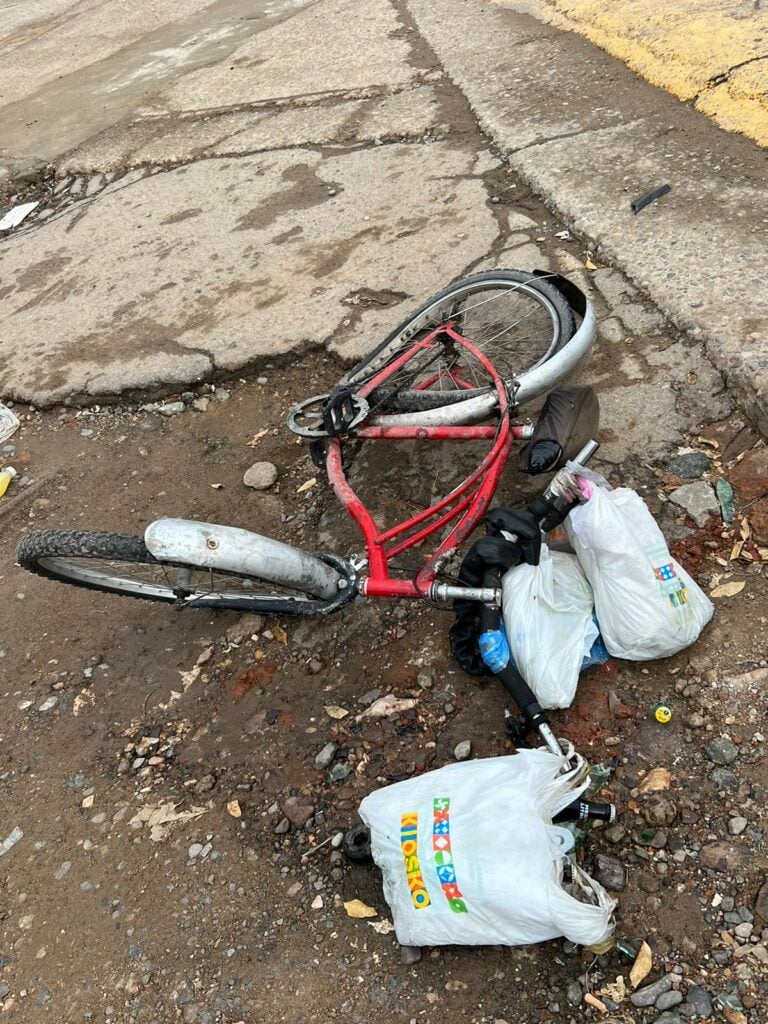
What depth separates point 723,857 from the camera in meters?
1.76

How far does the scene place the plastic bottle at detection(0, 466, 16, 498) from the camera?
3562 millimetres

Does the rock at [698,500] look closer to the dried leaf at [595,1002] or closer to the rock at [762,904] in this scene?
the rock at [762,904]

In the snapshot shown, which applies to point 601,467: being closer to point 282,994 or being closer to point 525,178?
point 282,994

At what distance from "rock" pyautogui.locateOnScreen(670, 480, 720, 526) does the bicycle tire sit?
1164mm

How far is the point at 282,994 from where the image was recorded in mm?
1771

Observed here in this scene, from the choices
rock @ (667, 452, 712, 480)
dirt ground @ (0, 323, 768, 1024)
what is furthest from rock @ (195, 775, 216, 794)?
rock @ (667, 452, 712, 480)

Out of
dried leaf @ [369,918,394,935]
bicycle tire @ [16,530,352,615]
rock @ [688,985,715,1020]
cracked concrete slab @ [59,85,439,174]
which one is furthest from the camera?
cracked concrete slab @ [59,85,439,174]

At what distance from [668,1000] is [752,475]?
1627 millimetres

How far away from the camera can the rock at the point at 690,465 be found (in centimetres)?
259

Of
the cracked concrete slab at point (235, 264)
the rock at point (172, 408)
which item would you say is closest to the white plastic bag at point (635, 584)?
the cracked concrete slab at point (235, 264)

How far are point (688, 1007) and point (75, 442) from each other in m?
3.36

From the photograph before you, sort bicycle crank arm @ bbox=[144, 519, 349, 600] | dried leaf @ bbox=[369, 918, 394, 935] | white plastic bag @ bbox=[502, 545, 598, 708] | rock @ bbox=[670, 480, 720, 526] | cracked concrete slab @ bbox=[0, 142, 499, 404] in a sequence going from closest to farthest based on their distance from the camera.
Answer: dried leaf @ bbox=[369, 918, 394, 935], white plastic bag @ bbox=[502, 545, 598, 708], bicycle crank arm @ bbox=[144, 519, 349, 600], rock @ bbox=[670, 480, 720, 526], cracked concrete slab @ bbox=[0, 142, 499, 404]

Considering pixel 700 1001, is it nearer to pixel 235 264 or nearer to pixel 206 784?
pixel 206 784

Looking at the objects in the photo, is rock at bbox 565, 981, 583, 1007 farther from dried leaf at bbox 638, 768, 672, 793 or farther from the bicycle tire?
the bicycle tire
